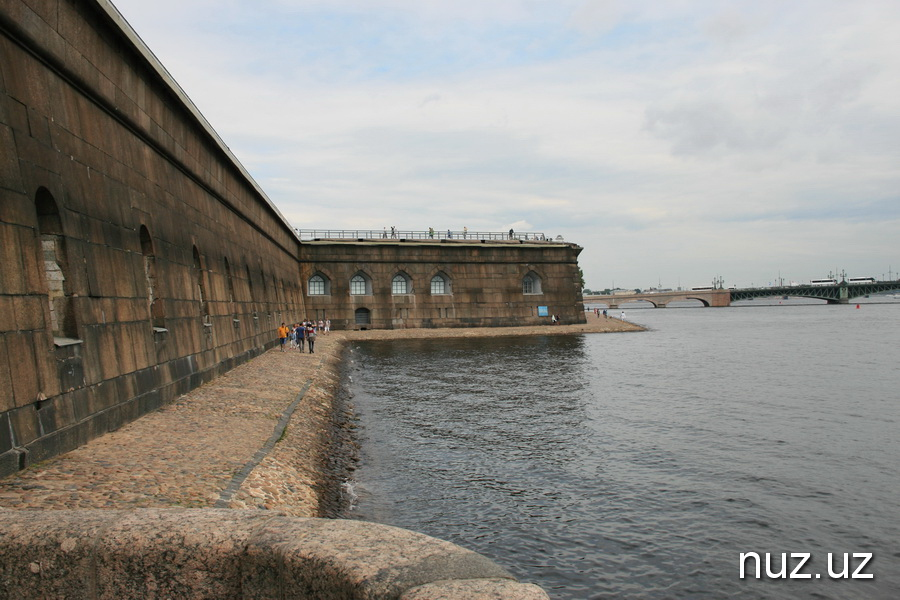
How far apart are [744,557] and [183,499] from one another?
264 inches

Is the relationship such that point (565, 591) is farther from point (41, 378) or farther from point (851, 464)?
point (851, 464)

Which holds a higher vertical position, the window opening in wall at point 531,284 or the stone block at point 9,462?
the window opening in wall at point 531,284

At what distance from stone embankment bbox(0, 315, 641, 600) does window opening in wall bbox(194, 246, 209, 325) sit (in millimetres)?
2661

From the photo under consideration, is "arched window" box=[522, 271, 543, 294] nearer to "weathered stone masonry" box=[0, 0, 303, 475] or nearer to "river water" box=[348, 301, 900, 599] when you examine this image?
"river water" box=[348, 301, 900, 599]

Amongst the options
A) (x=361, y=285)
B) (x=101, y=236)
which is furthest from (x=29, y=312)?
(x=361, y=285)

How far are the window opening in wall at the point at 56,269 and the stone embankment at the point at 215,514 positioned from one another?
179 cm

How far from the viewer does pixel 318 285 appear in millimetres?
49906

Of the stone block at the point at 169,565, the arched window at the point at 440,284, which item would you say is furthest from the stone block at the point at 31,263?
the arched window at the point at 440,284

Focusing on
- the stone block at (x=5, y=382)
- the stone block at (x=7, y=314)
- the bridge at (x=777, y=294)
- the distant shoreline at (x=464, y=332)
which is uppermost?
the stone block at (x=7, y=314)

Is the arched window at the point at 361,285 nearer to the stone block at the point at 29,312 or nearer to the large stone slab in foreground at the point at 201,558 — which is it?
the stone block at the point at 29,312

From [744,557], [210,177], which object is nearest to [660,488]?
[744,557]

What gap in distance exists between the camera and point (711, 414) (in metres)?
17.7

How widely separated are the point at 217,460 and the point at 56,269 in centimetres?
371

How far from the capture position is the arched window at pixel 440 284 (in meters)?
51.8
